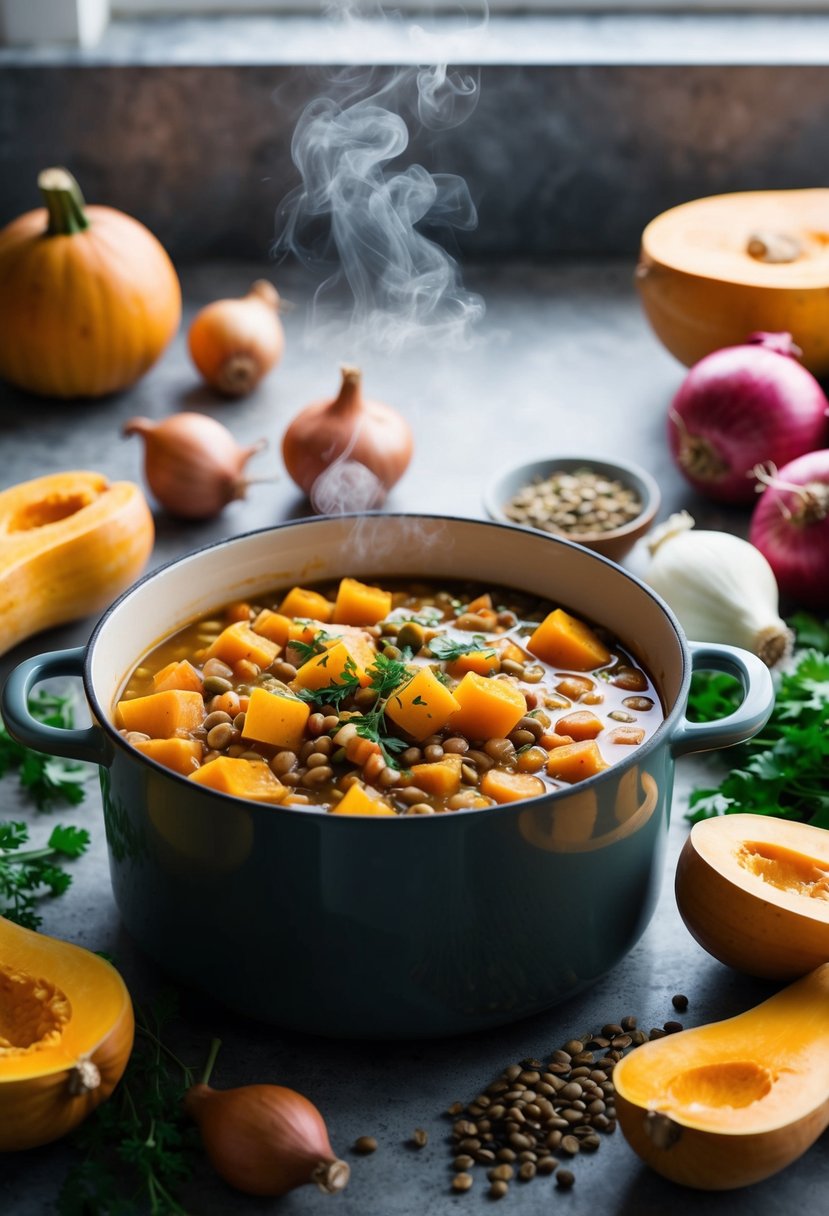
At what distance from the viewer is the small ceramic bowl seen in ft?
8.19

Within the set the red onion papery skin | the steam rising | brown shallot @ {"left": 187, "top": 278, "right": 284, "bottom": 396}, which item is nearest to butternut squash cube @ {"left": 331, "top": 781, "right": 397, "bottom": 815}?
the red onion papery skin

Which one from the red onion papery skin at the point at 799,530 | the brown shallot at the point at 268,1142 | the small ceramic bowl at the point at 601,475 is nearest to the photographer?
the brown shallot at the point at 268,1142

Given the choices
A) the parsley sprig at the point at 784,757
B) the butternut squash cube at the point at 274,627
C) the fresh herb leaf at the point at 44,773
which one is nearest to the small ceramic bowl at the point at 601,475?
the parsley sprig at the point at 784,757

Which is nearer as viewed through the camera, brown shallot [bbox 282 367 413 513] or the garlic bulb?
the garlic bulb

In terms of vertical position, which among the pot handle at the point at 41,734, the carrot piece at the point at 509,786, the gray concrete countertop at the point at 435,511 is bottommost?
the gray concrete countertop at the point at 435,511

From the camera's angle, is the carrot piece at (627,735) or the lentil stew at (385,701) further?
the carrot piece at (627,735)

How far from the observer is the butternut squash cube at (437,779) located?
161 cm

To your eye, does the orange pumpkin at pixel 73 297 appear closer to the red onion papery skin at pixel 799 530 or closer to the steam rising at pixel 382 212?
the steam rising at pixel 382 212

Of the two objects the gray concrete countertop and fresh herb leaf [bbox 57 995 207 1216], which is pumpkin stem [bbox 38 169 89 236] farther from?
fresh herb leaf [bbox 57 995 207 1216]

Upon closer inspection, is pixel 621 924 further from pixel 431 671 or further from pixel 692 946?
pixel 431 671

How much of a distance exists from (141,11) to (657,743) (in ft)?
9.75

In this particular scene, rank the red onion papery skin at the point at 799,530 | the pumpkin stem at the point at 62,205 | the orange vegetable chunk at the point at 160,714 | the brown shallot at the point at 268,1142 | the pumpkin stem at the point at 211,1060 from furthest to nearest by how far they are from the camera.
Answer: the pumpkin stem at the point at 62,205, the red onion papery skin at the point at 799,530, the orange vegetable chunk at the point at 160,714, the pumpkin stem at the point at 211,1060, the brown shallot at the point at 268,1142

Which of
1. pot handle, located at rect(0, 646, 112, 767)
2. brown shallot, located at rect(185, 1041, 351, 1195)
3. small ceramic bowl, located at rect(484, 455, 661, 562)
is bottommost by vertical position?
small ceramic bowl, located at rect(484, 455, 661, 562)

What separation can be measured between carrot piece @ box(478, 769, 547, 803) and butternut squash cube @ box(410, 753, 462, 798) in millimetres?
37
